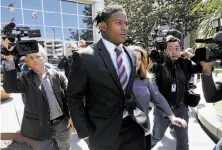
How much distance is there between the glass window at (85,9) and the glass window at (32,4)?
341cm

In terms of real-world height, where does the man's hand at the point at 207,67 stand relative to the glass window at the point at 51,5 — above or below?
below

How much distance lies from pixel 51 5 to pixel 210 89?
57.2ft

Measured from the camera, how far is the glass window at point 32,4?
16.5m

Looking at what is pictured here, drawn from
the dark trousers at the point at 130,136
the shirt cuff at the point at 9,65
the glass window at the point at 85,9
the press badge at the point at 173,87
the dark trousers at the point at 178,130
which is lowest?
the dark trousers at the point at 178,130

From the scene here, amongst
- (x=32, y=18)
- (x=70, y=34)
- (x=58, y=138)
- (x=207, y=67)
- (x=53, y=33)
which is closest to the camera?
(x=207, y=67)

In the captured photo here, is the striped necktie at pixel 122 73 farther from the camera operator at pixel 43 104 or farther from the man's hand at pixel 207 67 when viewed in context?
the camera operator at pixel 43 104

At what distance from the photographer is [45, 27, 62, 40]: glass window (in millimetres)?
17609

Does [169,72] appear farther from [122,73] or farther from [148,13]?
[148,13]

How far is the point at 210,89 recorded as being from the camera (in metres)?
2.06

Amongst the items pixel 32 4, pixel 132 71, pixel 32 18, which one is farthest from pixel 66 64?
pixel 32 4

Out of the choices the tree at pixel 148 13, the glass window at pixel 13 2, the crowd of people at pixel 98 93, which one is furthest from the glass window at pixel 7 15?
the crowd of people at pixel 98 93

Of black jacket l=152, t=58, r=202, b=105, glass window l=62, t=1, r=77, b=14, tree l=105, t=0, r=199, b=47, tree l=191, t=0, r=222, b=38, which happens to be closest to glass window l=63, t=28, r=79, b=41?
glass window l=62, t=1, r=77, b=14

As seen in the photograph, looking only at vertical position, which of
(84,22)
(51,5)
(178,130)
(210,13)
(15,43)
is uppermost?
(51,5)

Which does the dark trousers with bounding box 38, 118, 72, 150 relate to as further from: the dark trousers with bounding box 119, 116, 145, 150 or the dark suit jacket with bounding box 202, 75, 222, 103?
the dark suit jacket with bounding box 202, 75, 222, 103
